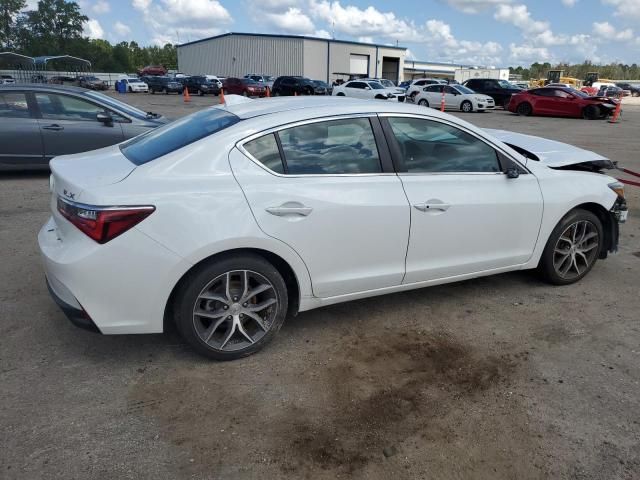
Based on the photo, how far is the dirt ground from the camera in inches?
96.7

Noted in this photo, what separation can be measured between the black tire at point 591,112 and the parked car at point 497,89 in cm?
544

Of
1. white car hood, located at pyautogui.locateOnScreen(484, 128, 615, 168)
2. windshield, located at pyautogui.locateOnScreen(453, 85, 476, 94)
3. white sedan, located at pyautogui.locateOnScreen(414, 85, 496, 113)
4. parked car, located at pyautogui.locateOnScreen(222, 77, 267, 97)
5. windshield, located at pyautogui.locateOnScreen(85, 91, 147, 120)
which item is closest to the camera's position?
white car hood, located at pyautogui.locateOnScreen(484, 128, 615, 168)

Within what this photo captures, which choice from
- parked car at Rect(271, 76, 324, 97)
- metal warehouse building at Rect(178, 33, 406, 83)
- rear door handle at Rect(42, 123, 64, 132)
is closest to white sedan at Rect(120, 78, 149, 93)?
parked car at Rect(271, 76, 324, 97)

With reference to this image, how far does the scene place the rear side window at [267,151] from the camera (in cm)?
315

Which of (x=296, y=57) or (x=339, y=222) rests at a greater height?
(x=296, y=57)

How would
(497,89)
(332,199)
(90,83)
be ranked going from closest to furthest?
(332,199) < (497,89) < (90,83)

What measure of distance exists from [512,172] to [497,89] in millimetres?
27779

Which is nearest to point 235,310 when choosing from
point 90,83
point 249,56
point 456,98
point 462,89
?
point 456,98

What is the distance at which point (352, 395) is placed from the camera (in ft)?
9.72

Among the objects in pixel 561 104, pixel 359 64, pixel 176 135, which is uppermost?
pixel 359 64

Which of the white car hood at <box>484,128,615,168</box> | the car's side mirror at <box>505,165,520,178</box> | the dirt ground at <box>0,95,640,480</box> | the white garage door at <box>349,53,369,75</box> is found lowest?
the dirt ground at <box>0,95,640,480</box>

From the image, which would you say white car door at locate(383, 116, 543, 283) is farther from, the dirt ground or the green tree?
the green tree

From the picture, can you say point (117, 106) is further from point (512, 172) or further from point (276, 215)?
point (512, 172)

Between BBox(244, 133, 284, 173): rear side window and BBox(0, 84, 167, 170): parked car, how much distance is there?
229 inches
